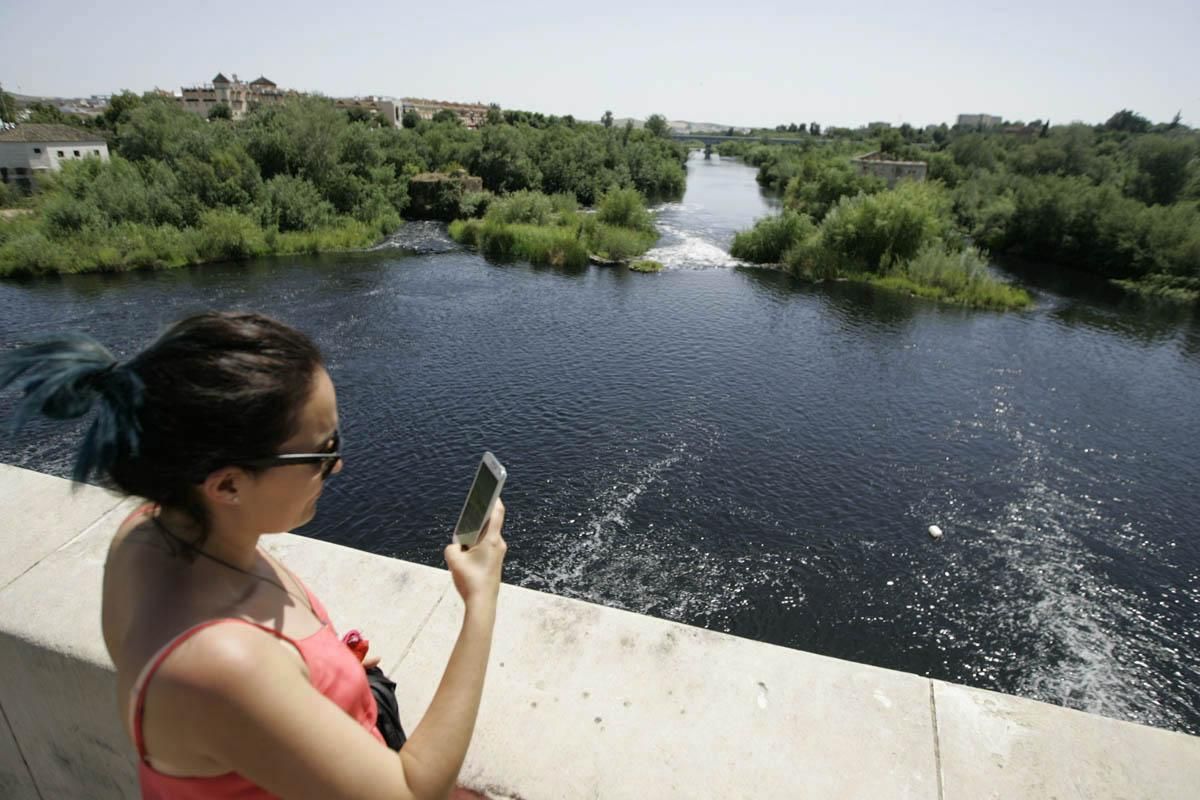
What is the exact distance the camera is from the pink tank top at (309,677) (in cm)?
97

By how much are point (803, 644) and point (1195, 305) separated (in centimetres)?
3577

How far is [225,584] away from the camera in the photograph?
3.72 feet

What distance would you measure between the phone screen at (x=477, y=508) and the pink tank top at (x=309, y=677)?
0.40 m

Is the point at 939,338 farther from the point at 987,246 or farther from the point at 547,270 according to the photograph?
the point at 987,246

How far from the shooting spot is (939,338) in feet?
82.9

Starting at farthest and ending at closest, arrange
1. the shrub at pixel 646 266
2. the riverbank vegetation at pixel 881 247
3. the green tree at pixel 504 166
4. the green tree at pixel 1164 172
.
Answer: the green tree at pixel 504 166
the green tree at pixel 1164 172
the shrub at pixel 646 266
the riverbank vegetation at pixel 881 247

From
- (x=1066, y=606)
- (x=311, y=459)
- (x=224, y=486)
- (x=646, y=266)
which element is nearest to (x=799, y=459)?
(x=1066, y=606)

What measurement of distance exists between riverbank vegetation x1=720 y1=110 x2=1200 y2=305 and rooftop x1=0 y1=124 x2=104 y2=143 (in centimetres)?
5703

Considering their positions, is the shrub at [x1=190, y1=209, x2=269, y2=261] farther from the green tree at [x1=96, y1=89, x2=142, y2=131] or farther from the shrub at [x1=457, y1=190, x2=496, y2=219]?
the green tree at [x1=96, y1=89, x2=142, y2=131]

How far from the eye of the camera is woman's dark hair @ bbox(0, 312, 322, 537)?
1087mm

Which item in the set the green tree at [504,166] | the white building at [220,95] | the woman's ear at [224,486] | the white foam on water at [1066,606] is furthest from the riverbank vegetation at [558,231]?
the white building at [220,95]

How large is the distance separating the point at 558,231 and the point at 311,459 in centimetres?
3891

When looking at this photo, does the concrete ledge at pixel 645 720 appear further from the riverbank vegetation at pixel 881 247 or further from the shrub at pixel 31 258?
the shrub at pixel 31 258

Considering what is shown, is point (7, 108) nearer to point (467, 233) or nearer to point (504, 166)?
point (504, 166)
